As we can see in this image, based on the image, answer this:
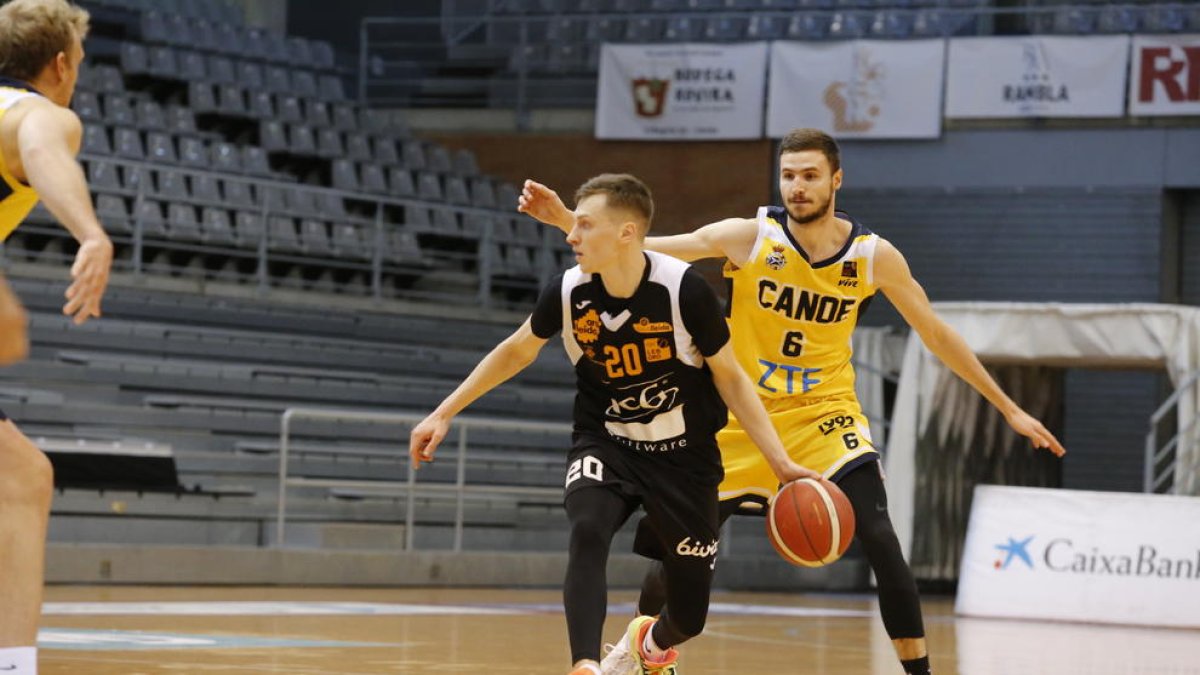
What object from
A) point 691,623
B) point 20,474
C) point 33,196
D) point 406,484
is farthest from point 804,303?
point 406,484

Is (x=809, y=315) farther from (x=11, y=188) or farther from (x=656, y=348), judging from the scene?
(x=11, y=188)

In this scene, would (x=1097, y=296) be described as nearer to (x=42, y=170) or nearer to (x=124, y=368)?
(x=124, y=368)

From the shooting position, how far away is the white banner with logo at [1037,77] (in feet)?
67.0

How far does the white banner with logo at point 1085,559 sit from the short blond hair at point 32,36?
10852 millimetres

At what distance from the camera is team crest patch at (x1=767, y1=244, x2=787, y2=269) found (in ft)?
22.1

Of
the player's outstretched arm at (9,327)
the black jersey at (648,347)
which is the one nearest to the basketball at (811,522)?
the black jersey at (648,347)

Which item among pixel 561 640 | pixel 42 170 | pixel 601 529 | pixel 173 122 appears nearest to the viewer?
pixel 42 170

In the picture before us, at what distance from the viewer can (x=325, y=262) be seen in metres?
19.1

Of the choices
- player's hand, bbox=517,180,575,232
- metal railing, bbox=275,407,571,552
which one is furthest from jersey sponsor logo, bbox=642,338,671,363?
metal railing, bbox=275,407,571,552

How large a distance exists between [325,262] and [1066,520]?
26.2 feet

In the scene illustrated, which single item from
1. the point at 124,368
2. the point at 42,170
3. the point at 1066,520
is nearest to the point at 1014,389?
the point at 1066,520

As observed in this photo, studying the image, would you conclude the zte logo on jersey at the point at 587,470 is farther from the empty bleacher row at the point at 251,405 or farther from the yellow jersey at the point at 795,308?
the empty bleacher row at the point at 251,405

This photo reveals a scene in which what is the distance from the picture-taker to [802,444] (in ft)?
21.9

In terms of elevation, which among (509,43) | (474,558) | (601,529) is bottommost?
(474,558)
